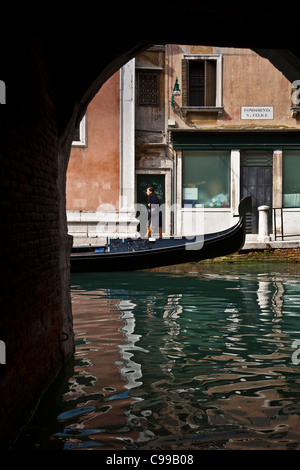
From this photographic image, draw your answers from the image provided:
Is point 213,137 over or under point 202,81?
under

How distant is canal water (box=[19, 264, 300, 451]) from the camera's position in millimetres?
2582

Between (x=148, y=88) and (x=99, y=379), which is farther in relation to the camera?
(x=148, y=88)

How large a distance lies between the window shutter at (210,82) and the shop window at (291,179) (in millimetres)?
2028

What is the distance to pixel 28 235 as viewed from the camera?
2859mm

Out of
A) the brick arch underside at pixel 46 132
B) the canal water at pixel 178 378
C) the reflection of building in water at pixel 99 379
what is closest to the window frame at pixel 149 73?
the canal water at pixel 178 378

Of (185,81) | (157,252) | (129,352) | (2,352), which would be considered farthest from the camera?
(185,81)

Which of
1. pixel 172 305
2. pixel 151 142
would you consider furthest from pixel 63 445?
pixel 151 142

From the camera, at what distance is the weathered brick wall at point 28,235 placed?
240 cm

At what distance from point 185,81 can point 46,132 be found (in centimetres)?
988

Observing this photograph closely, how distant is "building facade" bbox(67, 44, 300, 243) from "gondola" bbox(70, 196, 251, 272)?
325 centimetres

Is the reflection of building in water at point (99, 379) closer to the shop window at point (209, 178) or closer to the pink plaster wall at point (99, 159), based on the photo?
the pink plaster wall at point (99, 159)

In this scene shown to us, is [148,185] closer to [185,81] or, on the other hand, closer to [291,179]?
[185,81]

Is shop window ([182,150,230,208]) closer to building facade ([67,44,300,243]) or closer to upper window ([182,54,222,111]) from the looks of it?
building facade ([67,44,300,243])

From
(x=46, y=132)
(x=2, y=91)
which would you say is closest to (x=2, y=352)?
(x=2, y=91)
